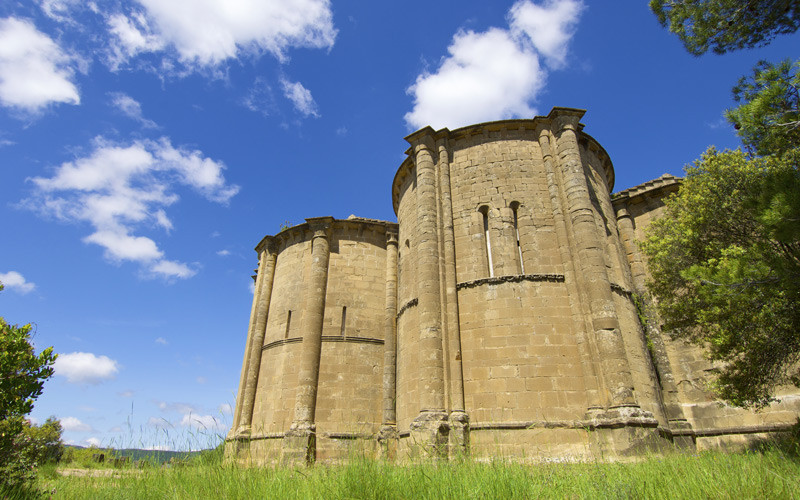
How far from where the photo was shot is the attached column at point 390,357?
14.7m

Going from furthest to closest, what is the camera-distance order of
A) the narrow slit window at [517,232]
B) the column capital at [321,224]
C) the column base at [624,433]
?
the column capital at [321,224] < the narrow slit window at [517,232] < the column base at [624,433]

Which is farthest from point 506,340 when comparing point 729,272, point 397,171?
point 397,171

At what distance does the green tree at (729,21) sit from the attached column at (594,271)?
466 cm

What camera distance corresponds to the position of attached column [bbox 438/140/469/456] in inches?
423

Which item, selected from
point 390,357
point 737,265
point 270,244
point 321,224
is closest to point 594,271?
point 737,265

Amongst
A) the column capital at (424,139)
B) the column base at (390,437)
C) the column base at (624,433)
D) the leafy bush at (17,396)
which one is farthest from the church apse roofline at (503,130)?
the leafy bush at (17,396)

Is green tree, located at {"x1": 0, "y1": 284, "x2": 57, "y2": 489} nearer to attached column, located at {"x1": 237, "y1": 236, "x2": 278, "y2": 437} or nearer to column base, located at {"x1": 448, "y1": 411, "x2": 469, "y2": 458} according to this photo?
column base, located at {"x1": 448, "y1": 411, "x2": 469, "y2": 458}

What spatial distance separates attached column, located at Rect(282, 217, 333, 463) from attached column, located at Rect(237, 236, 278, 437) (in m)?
2.74

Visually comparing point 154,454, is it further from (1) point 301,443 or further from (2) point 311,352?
(2) point 311,352

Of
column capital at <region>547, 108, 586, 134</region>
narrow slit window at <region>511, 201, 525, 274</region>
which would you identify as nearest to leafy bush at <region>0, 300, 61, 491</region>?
narrow slit window at <region>511, 201, 525, 274</region>

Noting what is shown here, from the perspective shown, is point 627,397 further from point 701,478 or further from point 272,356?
point 272,356

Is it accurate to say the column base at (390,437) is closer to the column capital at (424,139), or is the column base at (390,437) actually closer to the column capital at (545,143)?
the column capital at (424,139)

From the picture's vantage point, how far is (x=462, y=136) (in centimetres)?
1489

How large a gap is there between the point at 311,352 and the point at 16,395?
32.4ft
